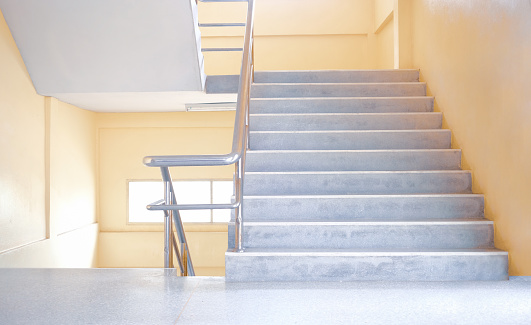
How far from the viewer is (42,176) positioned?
5.21m

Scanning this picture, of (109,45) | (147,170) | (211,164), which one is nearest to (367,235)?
(211,164)

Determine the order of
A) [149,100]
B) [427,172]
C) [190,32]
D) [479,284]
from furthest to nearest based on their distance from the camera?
[149,100] → [190,32] → [427,172] → [479,284]

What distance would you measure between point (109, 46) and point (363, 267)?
10.3 ft

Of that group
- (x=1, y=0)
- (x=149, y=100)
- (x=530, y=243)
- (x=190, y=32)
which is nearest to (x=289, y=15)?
(x=149, y=100)

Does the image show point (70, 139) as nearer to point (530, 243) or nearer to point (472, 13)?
point (472, 13)

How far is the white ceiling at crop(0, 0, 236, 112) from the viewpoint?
389 cm

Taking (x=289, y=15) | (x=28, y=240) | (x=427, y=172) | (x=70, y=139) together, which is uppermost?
(x=289, y=15)

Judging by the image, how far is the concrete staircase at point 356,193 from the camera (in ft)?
7.77

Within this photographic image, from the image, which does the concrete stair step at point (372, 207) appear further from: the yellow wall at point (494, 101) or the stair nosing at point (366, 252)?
the stair nosing at point (366, 252)

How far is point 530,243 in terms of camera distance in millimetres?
2361

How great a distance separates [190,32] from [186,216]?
3.66 metres

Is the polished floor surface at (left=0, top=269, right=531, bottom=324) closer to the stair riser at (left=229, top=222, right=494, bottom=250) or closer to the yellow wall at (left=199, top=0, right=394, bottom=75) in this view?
the stair riser at (left=229, top=222, right=494, bottom=250)

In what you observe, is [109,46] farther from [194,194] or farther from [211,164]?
[194,194]

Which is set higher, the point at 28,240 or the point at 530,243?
the point at 530,243
